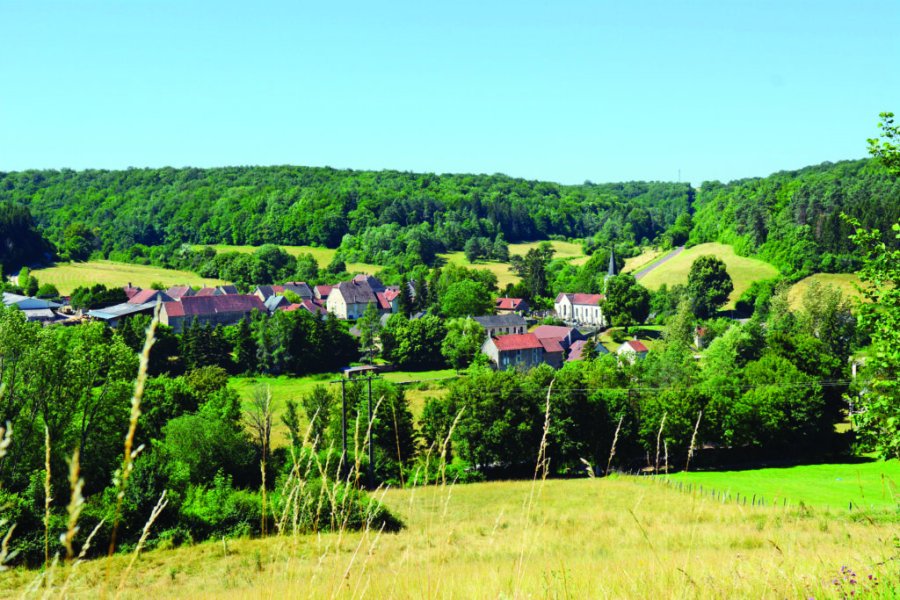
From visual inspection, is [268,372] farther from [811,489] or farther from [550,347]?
[811,489]

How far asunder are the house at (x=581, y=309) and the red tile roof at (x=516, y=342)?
1886cm

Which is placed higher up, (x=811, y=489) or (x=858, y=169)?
(x=858, y=169)

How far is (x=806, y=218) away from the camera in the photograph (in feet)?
318

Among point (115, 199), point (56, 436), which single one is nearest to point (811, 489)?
point (56, 436)

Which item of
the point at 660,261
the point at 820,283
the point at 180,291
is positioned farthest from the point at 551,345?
the point at 660,261

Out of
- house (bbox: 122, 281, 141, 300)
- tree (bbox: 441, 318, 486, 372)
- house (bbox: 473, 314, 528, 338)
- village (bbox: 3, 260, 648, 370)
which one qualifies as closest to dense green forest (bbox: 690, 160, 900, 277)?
village (bbox: 3, 260, 648, 370)

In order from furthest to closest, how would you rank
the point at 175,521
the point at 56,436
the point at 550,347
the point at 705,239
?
the point at 705,239
the point at 550,347
the point at 56,436
the point at 175,521

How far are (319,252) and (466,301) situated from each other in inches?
2367

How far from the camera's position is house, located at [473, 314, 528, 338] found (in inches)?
2995

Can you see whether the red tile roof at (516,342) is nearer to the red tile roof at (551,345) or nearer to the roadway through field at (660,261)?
the red tile roof at (551,345)

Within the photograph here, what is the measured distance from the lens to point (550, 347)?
7025 centimetres

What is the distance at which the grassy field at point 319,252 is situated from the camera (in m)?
122

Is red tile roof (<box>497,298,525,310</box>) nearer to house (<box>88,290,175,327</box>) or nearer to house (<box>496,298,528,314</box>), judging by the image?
house (<box>496,298,528,314</box>)

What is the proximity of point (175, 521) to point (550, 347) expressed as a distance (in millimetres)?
51952
